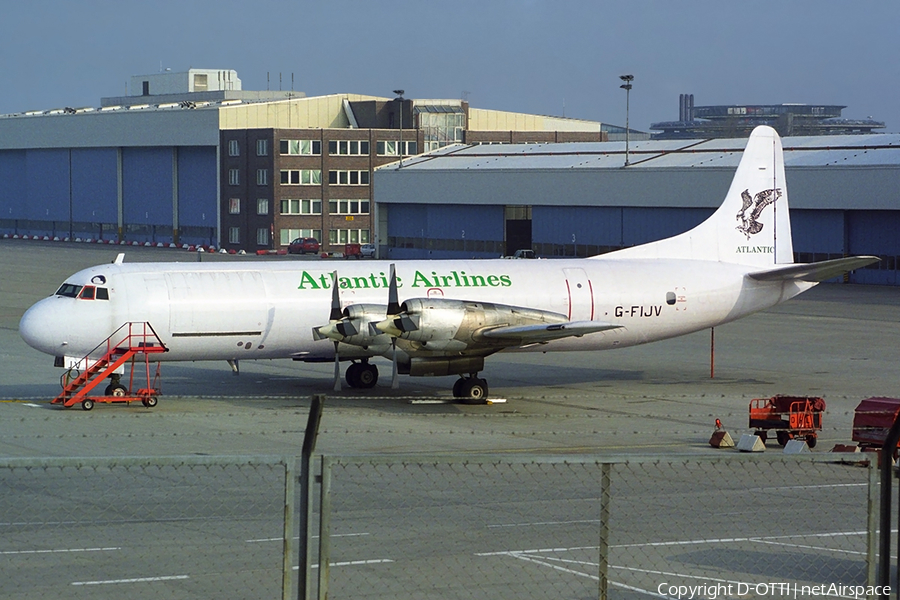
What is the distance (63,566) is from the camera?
13.2m

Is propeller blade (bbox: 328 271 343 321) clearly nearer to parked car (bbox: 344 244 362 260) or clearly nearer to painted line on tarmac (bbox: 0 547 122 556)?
painted line on tarmac (bbox: 0 547 122 556)

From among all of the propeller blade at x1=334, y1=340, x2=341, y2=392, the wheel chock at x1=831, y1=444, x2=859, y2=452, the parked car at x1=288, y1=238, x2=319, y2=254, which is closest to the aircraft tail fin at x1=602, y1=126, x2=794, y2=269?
the propeller blade at x1=334, y1=340, x2=341, y2=392

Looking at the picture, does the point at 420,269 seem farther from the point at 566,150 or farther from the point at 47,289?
the point at 566,150

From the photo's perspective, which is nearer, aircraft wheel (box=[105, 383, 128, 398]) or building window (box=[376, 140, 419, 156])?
aircraft wheel (box=[105, 383, 128, 398])

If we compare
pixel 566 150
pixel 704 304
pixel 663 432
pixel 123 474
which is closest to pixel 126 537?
pixel 123 474

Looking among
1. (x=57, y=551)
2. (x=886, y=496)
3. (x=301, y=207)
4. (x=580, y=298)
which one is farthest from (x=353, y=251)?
(x=886, y=496)

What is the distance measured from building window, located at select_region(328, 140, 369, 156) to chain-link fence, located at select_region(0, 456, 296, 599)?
8698 cm

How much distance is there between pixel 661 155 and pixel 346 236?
112ft

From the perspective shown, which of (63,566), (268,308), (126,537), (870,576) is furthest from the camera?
(268,308)

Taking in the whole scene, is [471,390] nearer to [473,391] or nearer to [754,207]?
[473,391]

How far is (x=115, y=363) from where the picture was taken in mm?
27938

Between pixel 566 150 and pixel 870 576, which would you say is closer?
pixel 870 576

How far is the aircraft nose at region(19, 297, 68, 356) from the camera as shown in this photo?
91.7 ft

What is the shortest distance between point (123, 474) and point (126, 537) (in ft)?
16.9
